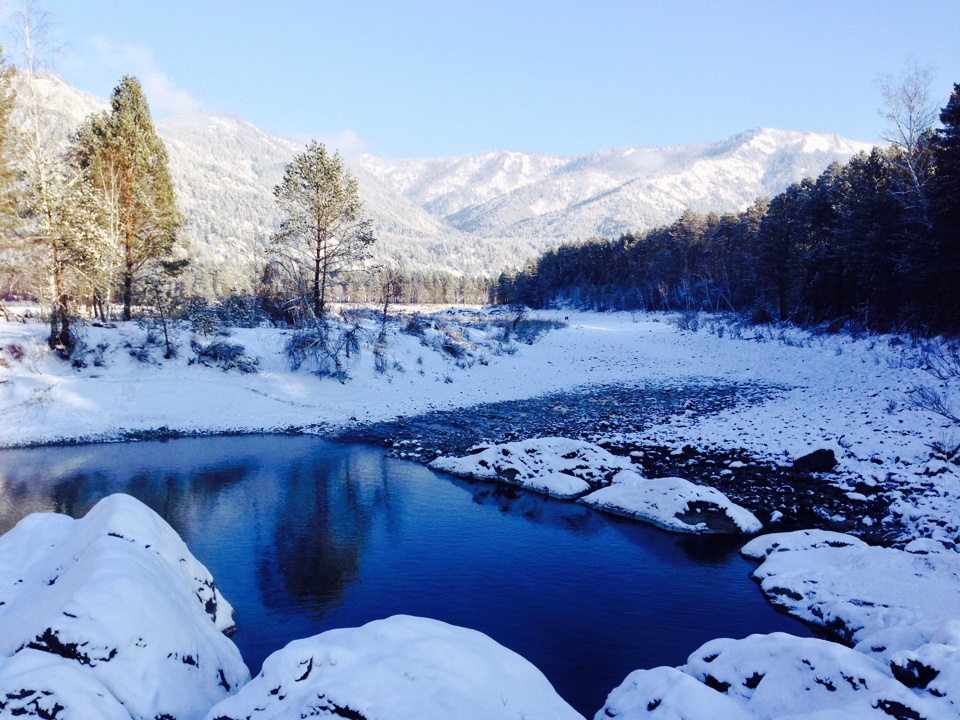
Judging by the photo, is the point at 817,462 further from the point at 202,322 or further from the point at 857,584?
the point at 202,322

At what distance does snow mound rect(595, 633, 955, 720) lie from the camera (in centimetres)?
448

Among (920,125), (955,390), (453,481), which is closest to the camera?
(453,481)

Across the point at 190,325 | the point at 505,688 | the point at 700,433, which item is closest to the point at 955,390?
the point at 700,433

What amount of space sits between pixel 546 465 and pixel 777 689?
406 inches

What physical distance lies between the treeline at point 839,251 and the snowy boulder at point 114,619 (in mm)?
26818

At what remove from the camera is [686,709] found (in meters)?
5.13

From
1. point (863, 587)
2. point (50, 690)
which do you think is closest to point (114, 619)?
point (50, 690)

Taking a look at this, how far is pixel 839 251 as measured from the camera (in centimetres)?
3509

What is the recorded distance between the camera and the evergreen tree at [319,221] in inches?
1041

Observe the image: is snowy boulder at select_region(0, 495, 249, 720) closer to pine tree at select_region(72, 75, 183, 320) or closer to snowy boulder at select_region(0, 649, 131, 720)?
snowy boulder at select_region(0, 649, 131, 720)

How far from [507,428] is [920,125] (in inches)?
953

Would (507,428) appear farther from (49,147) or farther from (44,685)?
(49,147)

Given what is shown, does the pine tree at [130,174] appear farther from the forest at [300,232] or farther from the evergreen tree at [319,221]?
the evergreen tree at [319,221]

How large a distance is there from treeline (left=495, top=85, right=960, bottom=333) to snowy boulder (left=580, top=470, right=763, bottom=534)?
16.6 metres
